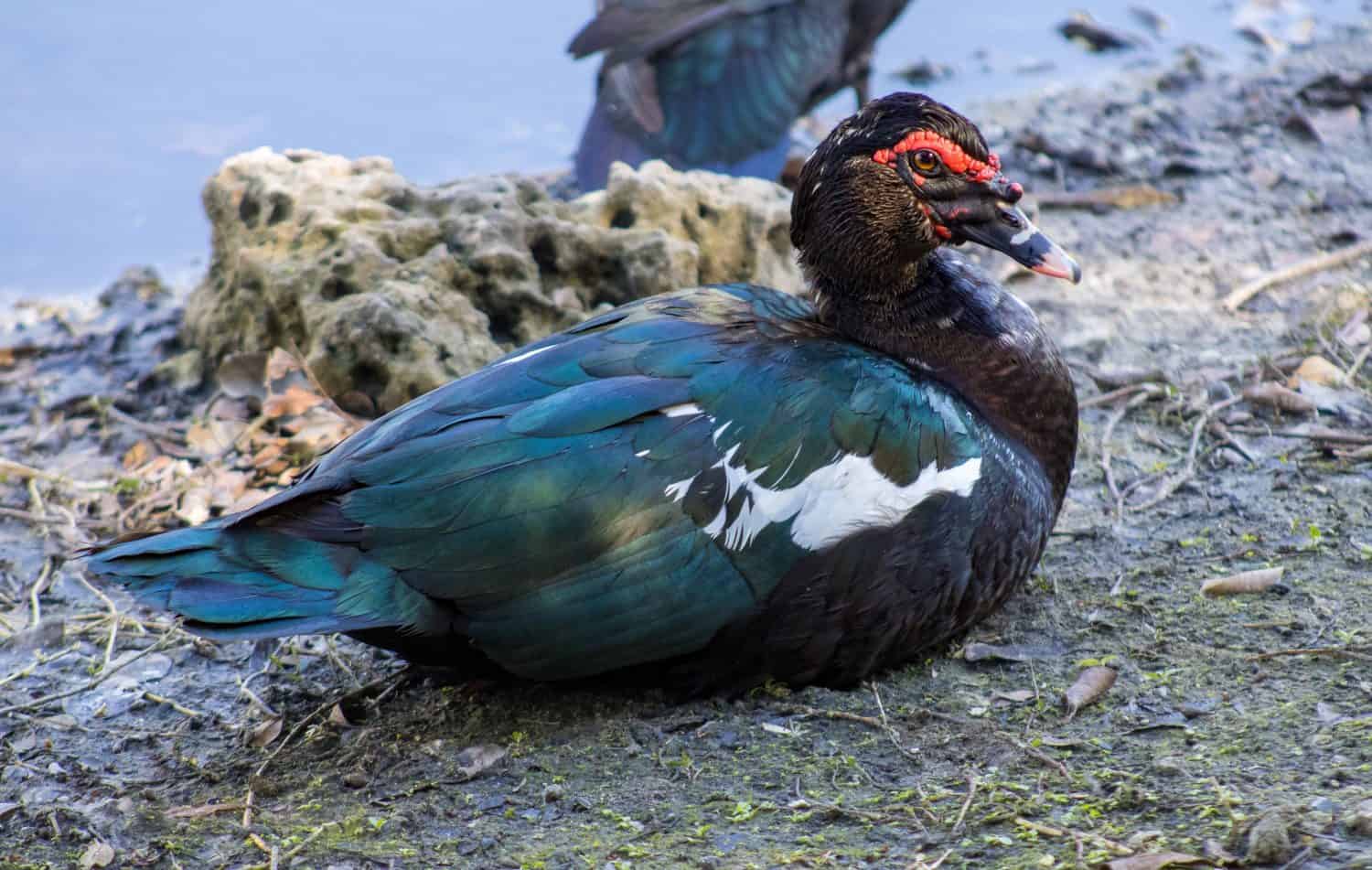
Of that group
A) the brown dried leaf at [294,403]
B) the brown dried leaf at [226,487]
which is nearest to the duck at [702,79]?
the brown dried leaf at [294,403]

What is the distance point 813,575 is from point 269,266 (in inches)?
96.4

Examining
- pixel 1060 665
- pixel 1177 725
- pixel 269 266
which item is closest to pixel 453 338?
pixel 269 266

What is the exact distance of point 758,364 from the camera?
11.2 feet

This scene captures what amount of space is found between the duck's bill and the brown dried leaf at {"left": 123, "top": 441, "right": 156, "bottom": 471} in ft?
8.87

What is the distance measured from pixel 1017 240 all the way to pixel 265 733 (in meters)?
2.00

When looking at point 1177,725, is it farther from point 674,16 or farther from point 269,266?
point 674,16

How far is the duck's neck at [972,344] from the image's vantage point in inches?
146

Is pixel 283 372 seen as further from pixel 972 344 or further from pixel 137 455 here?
pixel 972 344

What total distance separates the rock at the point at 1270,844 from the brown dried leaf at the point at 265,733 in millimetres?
2006

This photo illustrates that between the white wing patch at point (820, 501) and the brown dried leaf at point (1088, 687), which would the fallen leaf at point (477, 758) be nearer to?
the white wing patch at point (820, 501)

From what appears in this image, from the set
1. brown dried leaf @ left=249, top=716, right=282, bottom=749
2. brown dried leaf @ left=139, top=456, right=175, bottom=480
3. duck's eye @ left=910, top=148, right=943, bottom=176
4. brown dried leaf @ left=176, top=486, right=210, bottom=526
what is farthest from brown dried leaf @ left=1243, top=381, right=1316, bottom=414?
brown dried leaf @ left=139, top=456, right=175, bottom=480

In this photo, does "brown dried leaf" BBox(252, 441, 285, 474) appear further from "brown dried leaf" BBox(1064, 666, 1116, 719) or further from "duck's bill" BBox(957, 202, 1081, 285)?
"brown dried leaf" BBox(1064, 666, 1116, 719)

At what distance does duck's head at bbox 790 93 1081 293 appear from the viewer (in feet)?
11.9

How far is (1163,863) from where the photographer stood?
2.57m
